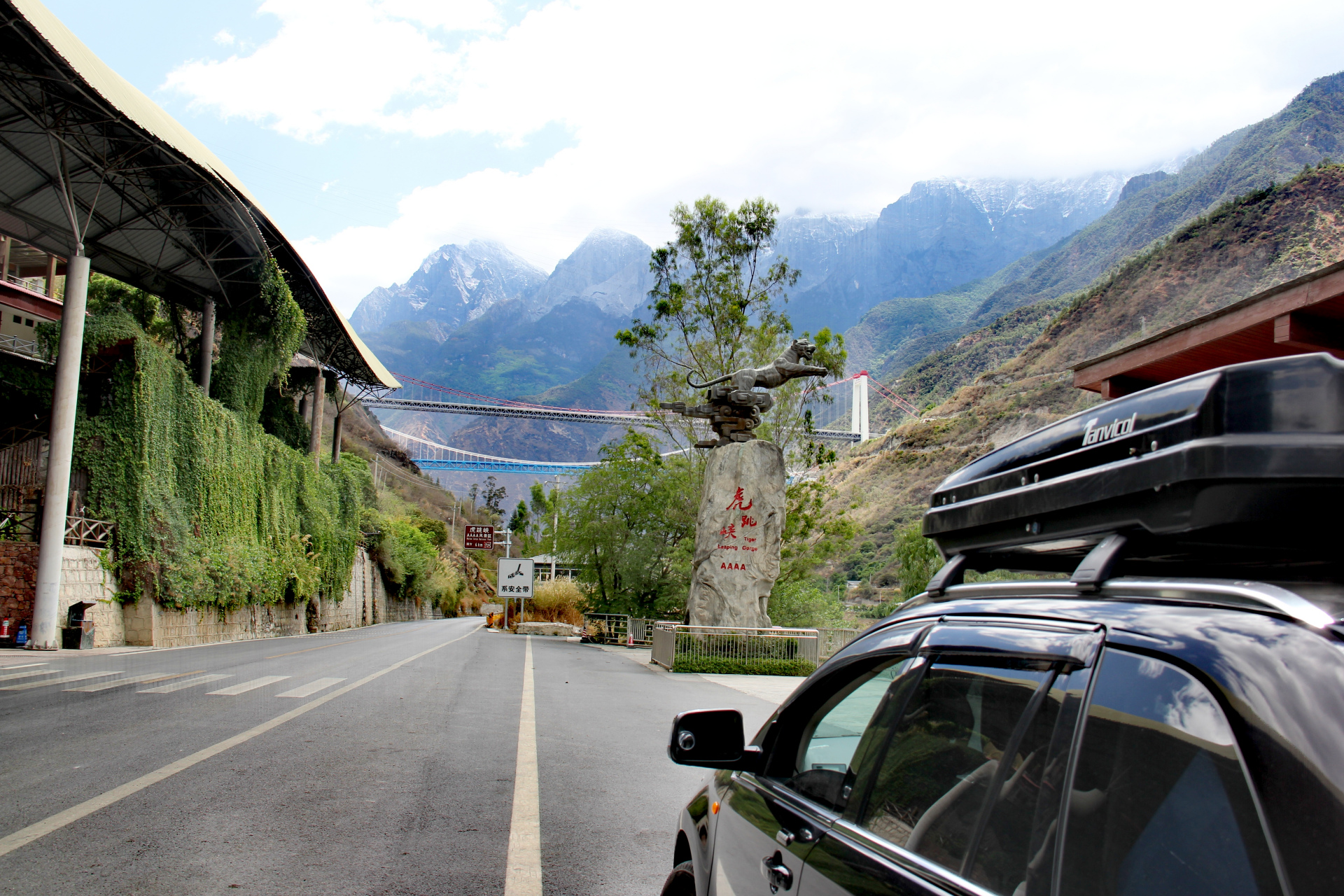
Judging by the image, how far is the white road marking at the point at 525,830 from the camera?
4.28 meters

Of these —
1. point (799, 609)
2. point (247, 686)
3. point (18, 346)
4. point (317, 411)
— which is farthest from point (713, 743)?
point (18, 346)

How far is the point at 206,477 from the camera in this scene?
2731 cm

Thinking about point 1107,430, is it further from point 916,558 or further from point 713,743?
point 916,558

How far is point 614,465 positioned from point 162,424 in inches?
607

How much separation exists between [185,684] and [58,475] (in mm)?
10805

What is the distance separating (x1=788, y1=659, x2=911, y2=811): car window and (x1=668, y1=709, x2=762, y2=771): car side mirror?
18cm

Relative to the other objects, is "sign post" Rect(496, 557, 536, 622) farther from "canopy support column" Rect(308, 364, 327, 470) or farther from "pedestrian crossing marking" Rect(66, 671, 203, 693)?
"pedestrian crossing marking" Rect(66, 671, 203, 693)

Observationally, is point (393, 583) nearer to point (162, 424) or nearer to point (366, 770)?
point (162, 424)

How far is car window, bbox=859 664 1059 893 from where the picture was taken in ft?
4.82

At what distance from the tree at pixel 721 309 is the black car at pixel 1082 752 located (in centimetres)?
2726

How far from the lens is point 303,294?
3603 cm

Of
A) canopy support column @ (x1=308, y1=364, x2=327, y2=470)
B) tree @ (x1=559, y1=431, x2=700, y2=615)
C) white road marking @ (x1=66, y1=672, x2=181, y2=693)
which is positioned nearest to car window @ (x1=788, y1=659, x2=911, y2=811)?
white road marking @ (x1=66, y1=672, x2=181, y2=693)

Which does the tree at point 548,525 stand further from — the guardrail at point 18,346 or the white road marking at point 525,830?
the white road marking at point 525,830

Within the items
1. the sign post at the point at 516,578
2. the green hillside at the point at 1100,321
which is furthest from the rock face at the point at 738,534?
the green hillside at the point at 1100,321
